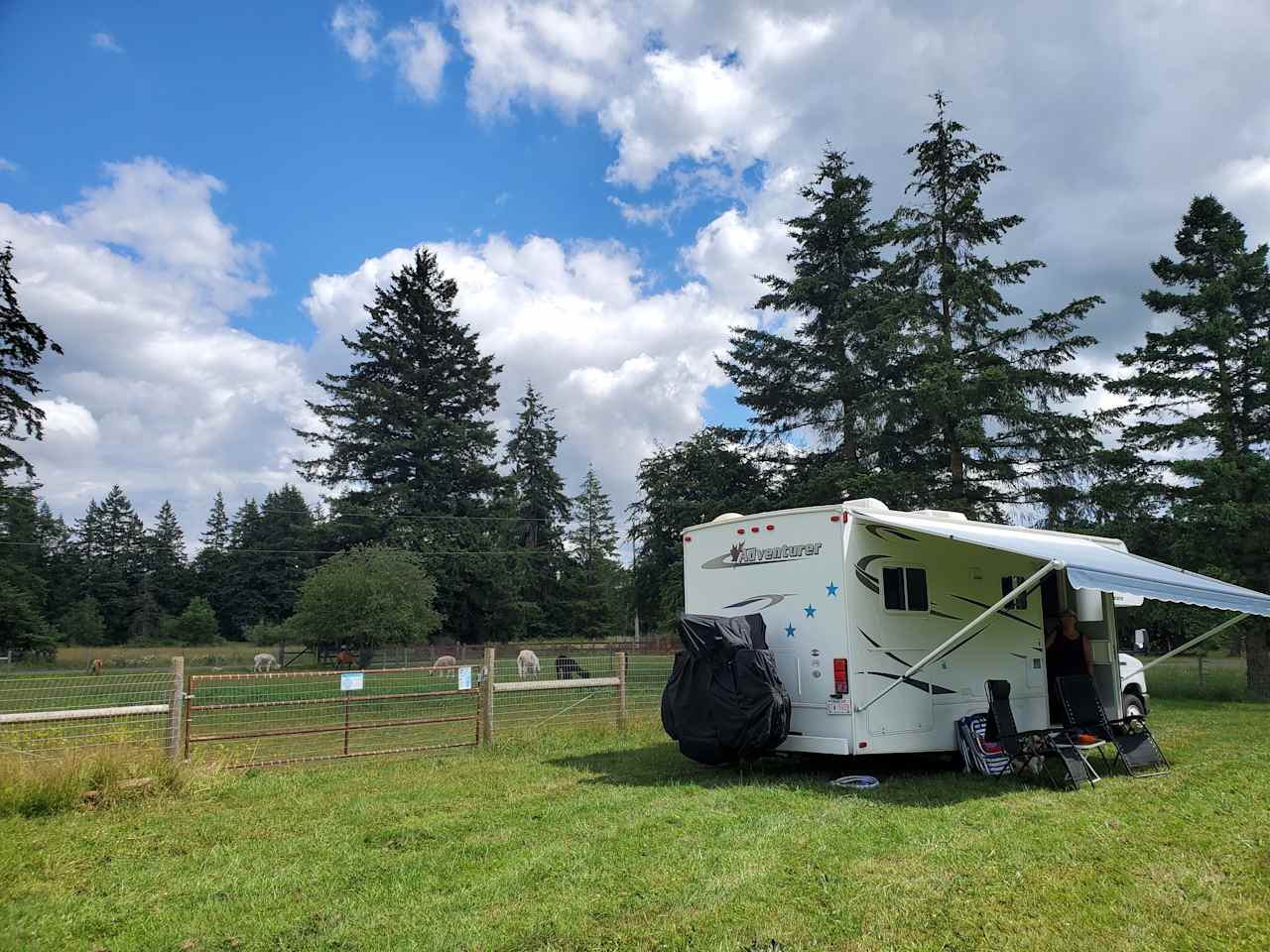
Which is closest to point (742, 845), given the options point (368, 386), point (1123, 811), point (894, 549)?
point (1123, 811)

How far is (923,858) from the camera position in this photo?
17.8ft

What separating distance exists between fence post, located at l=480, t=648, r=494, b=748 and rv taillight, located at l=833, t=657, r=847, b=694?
4442mm

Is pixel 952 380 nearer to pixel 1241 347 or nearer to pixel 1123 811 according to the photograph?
pixel 1241 347

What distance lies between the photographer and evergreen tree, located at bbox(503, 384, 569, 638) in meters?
58.9

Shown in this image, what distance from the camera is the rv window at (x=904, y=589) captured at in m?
8.45

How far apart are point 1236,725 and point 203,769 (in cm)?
1295

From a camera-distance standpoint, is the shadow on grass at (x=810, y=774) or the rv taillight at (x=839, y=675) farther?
the rv taillight at (x=839, y=675)

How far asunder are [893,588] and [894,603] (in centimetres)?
14

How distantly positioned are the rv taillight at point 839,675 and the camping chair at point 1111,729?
2670 mm

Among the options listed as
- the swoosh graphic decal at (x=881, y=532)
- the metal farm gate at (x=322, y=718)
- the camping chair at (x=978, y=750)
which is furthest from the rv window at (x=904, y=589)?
the metal farm gate at (x=322, y=718)

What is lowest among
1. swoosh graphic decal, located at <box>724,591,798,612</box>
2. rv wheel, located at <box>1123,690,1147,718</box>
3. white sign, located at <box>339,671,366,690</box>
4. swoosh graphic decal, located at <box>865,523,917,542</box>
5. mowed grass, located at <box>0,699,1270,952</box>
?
mowed grass, located at <box>0,699,1270,952</box>

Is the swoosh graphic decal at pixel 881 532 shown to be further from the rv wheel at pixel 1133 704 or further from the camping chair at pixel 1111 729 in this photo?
the rv wheel at pixel 1133 704

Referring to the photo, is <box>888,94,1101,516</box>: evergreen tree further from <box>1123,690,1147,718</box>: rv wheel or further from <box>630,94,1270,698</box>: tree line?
Result: <box>1123,690,1147,718</box>: rv wheel

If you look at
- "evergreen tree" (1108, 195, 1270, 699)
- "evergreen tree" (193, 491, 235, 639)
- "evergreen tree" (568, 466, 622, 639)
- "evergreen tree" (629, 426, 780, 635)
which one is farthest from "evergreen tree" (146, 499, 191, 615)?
"evergreen tree" (1108, 195, 1270, 699)
